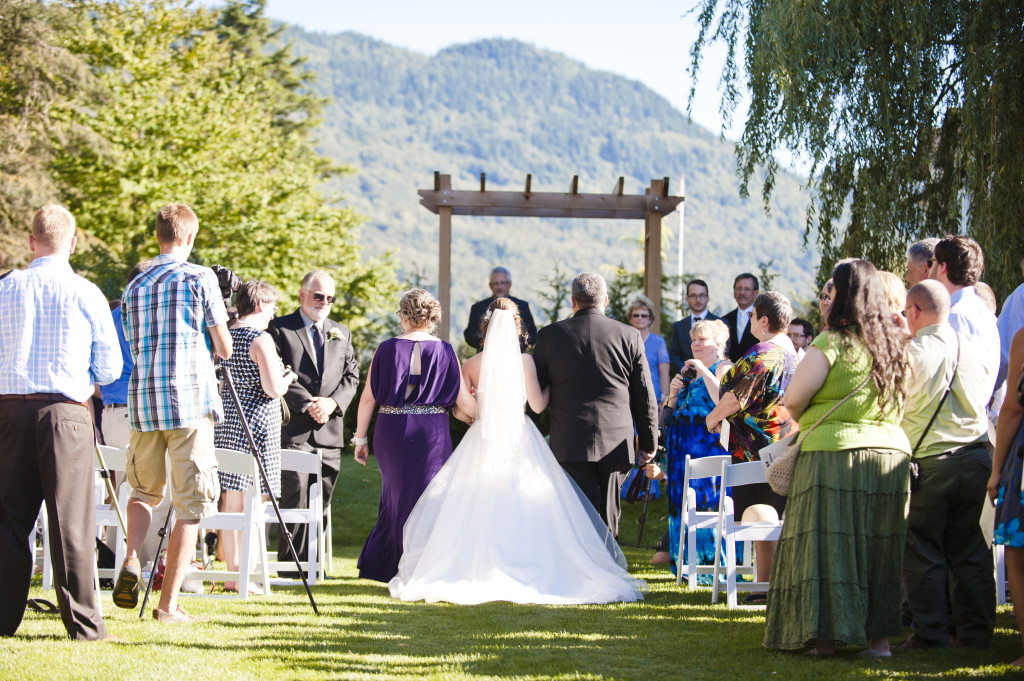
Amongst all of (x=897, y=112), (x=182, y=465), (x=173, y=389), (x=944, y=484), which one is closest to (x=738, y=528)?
(x=944, y=484)

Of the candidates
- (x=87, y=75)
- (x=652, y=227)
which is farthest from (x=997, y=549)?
(x=87, y=75)

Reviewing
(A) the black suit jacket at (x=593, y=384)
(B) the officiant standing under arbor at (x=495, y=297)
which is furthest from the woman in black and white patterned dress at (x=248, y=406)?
(B) the officiant standing under arbor at (x=495, y=297)

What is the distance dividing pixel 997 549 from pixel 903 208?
4351 millimetres

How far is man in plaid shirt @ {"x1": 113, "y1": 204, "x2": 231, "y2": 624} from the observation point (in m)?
5.08

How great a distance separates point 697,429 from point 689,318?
3016 mm

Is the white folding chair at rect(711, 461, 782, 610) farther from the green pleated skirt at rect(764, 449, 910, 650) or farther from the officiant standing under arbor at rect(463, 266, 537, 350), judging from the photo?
the officiant standing under arbor at rect(463, 266, 537, 350)

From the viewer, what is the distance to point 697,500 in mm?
7453

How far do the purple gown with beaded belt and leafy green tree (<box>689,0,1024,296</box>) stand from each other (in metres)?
4.11

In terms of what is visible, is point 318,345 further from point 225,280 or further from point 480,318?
point 480,318

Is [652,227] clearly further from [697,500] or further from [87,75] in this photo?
[87,75]

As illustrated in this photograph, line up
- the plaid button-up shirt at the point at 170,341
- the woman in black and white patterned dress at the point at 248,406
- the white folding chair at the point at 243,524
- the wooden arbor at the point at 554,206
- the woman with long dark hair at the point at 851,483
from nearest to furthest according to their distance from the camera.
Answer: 1. the woman with long dark hair at the point at 851,483
2. the plaid button-up shirt at the point at 170,341
3. the white folding chair at the point at 243,524
4. the woman in black and white patterned dress at the point at 248,406
5. the wooden arbor at the point at 554,206

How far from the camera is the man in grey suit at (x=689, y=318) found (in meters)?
10.0

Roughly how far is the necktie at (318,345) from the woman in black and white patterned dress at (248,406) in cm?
80

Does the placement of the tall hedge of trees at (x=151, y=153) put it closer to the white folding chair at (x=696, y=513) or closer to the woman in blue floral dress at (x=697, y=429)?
the woman in blue floral dress at (x=697, y=429)
